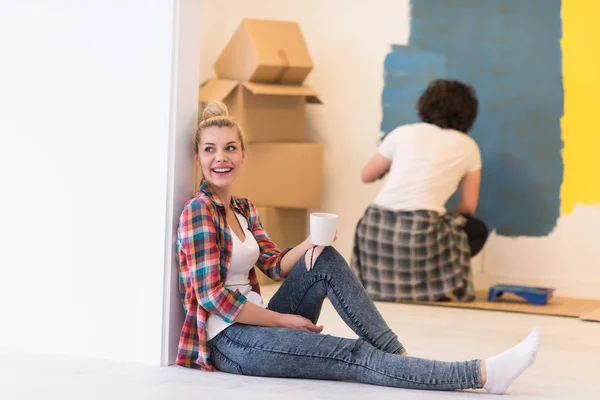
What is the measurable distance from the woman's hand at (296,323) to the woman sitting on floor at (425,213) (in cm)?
181

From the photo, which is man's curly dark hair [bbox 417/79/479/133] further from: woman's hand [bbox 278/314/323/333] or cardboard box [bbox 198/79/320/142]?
woman's hand [bbox 278/314/323/333]

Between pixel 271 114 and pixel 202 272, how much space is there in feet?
7.72

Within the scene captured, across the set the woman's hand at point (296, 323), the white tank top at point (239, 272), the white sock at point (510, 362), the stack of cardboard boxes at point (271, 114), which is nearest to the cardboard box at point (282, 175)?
the stack of cardboard boxes at point (271, 114)

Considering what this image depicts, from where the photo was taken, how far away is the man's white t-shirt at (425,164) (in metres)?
4.06

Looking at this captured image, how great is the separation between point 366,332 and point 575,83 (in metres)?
2.66

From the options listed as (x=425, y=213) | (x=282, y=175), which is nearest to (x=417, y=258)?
(x=425, y=213)

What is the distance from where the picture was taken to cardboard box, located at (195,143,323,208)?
4.41 meters

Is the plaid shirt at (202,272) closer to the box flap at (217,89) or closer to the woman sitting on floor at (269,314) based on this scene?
the woman sitting on floor at (269,314)

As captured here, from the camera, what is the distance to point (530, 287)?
4.27 m

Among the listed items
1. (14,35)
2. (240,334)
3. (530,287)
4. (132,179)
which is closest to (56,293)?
(132,179)

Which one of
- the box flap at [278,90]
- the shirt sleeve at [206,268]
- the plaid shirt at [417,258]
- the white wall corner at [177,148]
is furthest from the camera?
the box flap at [278,90]

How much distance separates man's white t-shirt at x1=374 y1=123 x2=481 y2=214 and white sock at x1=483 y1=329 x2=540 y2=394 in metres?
2.00

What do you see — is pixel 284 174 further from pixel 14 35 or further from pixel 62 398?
pixel 62 398

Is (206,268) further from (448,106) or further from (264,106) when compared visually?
(264,106)
